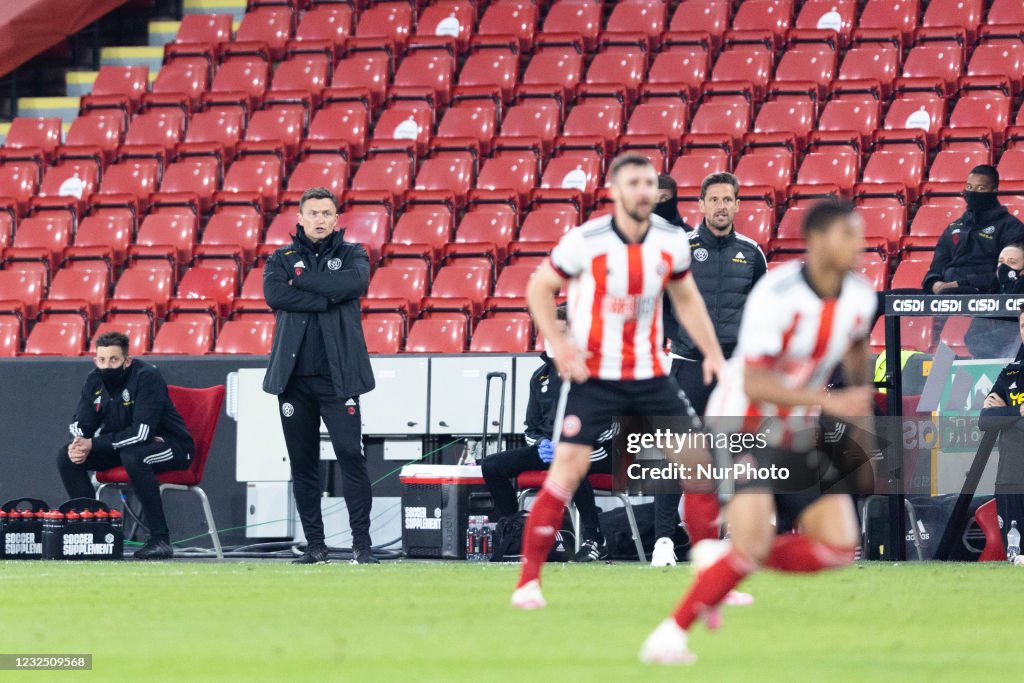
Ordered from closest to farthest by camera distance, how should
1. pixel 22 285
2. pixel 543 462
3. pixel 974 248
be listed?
pixel 543 462 < pixel 974 248 < pixel 22 285

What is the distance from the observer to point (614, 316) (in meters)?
6.78

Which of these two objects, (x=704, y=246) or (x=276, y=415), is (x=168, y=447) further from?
(x=704, y=246)

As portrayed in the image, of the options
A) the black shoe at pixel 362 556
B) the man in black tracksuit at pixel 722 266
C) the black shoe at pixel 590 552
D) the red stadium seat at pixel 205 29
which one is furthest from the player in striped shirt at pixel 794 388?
the red stadium seat at pixel 205 29

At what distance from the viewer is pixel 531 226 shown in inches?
589

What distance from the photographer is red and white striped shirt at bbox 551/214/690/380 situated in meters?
6.72

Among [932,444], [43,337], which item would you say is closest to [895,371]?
[932,444]

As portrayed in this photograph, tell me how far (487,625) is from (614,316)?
59.7 inches

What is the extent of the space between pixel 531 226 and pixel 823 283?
1007 centimetres

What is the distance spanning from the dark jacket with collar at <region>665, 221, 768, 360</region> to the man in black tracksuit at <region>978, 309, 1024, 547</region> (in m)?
1.65

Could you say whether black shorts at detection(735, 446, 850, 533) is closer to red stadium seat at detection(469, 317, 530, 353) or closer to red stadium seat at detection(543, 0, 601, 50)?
red stadium seat at detection(469, 317, 530, 353)

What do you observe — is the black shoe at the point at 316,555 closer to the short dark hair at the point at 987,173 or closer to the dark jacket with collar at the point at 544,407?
the dark jacket with collar at the point at 544,407

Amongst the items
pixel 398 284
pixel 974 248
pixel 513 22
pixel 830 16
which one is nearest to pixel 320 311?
pixel 974 248

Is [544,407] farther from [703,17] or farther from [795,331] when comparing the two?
[703,17]
